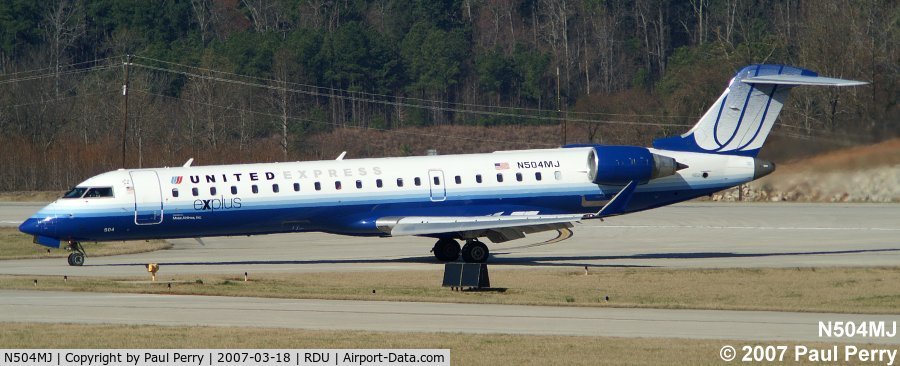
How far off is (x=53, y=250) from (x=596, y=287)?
19574 mm

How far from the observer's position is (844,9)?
6738cm

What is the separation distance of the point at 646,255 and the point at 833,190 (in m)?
6.45

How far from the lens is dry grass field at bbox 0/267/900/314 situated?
1029 inches

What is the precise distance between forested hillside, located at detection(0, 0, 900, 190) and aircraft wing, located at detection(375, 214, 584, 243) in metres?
31.6

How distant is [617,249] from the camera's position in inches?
1577

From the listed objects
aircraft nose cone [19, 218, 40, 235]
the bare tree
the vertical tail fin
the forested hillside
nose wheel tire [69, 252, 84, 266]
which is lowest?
nose wheel tire [69, 252, 84, 266]

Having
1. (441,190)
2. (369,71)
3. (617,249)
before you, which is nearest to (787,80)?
(617,249)

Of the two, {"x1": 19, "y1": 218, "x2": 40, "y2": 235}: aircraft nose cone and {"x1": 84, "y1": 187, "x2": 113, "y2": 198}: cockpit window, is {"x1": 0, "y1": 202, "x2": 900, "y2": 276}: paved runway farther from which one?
{"x1": 84, "y1": 187, "x2": 113, "y2": 198}: cockpit window

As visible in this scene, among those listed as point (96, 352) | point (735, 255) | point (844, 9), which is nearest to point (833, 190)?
point (735, 255)

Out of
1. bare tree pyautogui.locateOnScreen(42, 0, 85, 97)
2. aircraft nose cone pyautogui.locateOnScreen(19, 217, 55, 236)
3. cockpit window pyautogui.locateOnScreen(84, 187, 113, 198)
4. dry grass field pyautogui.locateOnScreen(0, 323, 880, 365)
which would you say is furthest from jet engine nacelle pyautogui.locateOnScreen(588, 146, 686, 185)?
bare tree pyautogui.locateOnScreen(42, 0, 85, 97)

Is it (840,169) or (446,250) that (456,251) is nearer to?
(446,250)

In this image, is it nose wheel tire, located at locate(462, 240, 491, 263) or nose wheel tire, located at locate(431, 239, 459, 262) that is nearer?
nose wheel tire, located at locate(462, 240, 491, 263)

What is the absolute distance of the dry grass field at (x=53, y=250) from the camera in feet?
129

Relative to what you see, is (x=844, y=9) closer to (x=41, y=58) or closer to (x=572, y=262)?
(x=572, y=262)
